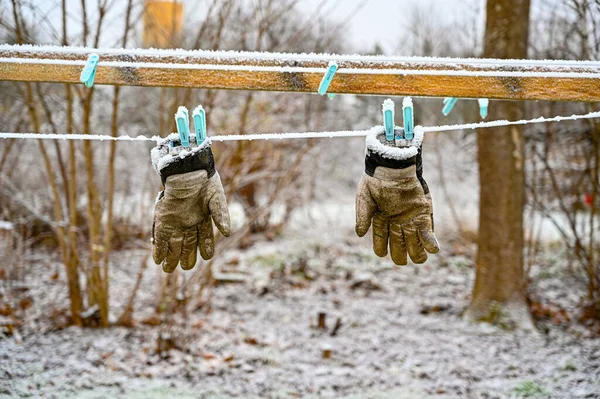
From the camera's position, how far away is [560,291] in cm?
584

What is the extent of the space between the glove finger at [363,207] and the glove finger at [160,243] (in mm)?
774

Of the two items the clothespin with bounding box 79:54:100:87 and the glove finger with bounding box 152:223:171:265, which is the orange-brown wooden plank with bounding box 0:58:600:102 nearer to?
the clothespin with bounding box 79:54:100:87

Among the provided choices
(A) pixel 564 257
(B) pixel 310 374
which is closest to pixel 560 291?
(A) pixel 564 257

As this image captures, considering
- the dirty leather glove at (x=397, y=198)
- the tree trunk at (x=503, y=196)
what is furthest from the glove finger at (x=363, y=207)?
the tree trunk at (x=503, y=196)

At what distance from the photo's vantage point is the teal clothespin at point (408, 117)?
178cm

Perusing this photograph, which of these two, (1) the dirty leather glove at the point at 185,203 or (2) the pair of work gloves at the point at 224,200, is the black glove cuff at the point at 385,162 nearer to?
(2) the pair of work gloves at the point at 224,200

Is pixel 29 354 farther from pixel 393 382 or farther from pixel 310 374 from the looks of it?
pixel 393 382

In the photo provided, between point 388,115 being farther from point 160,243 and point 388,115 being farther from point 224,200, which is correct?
point 160,243

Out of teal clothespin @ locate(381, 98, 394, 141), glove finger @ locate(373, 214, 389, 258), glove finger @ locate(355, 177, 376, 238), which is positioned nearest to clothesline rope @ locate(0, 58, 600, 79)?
teal clothespin @ locate(381, 98, 394, 141)

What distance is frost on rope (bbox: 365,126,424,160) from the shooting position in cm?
190

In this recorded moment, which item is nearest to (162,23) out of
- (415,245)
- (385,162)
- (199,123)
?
(199,123)

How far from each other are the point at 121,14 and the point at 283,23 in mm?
1837

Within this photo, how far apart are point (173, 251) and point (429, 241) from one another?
105 centimetres

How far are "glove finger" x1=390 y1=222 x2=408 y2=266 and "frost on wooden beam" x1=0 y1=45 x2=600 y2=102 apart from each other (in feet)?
1.83
